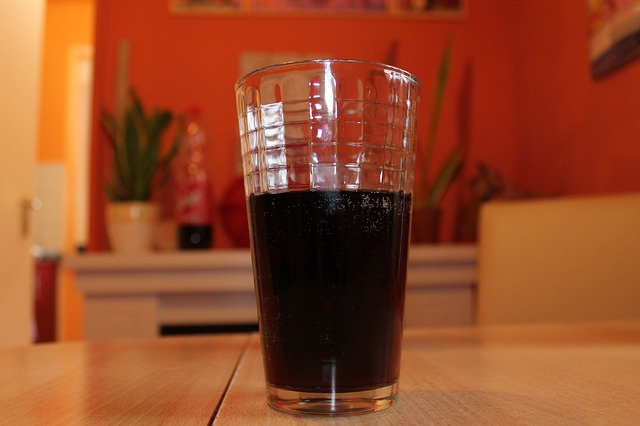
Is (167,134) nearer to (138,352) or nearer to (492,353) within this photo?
(138,352)

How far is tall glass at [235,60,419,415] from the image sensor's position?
0.34 metres

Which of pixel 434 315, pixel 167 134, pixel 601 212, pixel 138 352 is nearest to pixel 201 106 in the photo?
pixel 167 134

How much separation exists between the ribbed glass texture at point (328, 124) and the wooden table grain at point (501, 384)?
0.43ft

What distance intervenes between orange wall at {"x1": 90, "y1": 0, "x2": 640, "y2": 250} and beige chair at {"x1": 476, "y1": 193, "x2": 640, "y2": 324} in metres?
0.81

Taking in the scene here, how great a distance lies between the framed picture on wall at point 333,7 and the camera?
2.32 metres

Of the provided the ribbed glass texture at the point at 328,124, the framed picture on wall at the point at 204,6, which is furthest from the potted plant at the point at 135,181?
the ribbed glass texture at the point at 328,124

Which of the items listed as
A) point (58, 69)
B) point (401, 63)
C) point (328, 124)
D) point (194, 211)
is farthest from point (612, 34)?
point (58, 69)

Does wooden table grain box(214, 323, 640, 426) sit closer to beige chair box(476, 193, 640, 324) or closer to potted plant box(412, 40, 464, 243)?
beige chair box(476, 193, 640, 324)

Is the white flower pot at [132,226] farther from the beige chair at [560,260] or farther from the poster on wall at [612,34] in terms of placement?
the poster on wall at [612,34]

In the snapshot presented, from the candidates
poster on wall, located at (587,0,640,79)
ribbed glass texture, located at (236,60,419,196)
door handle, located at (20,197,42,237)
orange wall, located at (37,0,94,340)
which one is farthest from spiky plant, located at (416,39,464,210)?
orange wall, located at (37,0,94,340)

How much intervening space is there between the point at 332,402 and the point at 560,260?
1076 mm

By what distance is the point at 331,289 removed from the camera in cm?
34

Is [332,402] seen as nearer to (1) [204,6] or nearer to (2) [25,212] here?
(2) [25,212]

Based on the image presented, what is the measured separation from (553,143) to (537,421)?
1.94 meters
